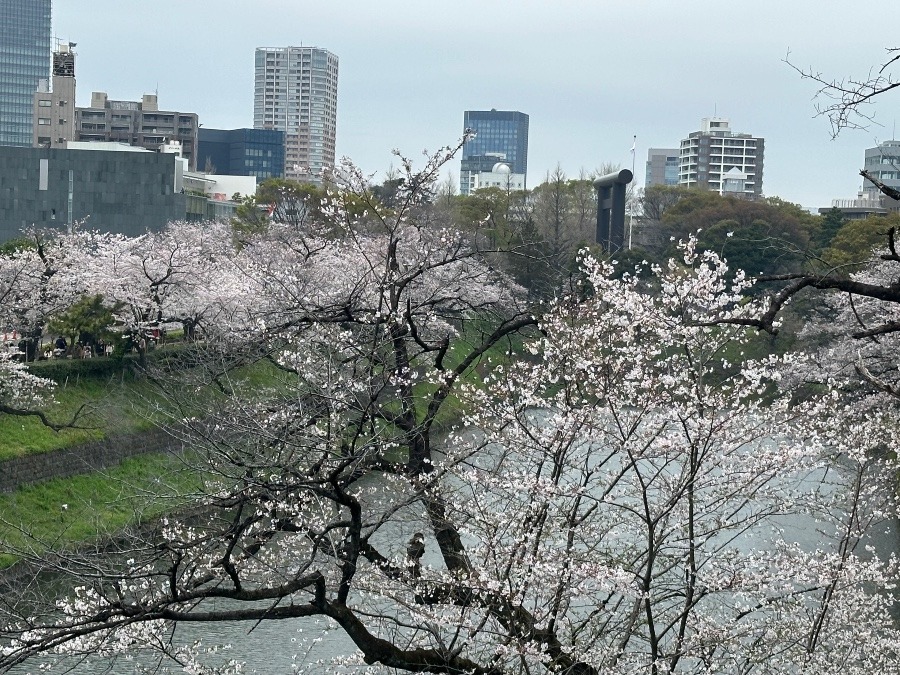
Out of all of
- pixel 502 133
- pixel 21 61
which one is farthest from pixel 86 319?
pixel 502 133

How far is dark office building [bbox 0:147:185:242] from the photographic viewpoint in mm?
37344

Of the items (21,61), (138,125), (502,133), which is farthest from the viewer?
(502,133)

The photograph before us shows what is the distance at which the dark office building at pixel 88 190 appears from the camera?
3734 centimetres

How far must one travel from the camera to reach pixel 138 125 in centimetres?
7256

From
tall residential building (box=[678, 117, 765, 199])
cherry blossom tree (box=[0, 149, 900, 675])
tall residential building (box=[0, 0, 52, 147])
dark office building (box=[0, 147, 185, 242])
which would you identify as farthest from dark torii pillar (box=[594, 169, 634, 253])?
tall residential building (box=[0, 0, 52, 147])

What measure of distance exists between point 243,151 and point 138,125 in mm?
27587

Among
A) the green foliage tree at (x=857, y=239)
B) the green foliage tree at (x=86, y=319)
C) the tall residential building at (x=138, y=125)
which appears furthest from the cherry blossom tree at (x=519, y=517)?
the tall residential building at (x=138, y=125)

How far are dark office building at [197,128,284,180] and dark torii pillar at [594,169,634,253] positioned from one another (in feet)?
208

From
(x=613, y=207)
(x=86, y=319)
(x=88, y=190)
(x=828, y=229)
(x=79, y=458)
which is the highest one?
(x=613, y=207)

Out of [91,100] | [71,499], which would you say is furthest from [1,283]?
[91,100]

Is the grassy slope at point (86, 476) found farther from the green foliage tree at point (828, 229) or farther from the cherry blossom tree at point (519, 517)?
the green foliage tree at point (828, 229)

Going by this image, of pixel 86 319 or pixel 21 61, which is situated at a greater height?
pixel 21 61

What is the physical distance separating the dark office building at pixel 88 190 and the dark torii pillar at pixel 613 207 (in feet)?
49.4

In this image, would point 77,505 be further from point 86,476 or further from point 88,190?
point 88,190
